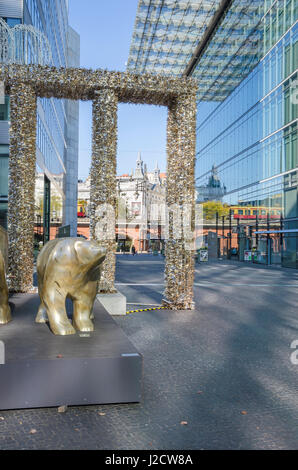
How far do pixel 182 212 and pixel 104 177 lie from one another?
1915mm

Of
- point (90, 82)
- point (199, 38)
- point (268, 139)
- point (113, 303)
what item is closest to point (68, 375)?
point (113, 303)

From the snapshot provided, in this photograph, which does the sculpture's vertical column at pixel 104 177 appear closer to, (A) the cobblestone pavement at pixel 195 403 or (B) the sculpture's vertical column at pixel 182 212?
(B) the sculpture's vertical column at pixel 182 212

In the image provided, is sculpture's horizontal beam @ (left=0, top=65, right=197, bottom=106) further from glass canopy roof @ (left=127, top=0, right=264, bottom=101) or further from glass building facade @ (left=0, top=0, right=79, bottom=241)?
glass canopy roof @ (left=127, top=0, right=264, bottom=101)

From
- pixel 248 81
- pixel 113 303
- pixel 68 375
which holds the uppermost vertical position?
pixel 248 81

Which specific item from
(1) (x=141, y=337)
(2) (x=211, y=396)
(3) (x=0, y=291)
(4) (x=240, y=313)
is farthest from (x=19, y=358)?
(4) (x=240, y=313)

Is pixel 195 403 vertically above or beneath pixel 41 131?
beneath

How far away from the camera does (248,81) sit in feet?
111

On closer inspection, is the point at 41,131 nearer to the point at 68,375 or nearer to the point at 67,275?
the point at 67,275

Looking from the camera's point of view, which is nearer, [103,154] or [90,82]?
[90,82]

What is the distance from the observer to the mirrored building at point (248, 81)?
2578 centimetres

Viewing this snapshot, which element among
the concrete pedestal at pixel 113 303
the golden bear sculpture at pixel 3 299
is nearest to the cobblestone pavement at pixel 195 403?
the concrete pedestal at pixel 113 303

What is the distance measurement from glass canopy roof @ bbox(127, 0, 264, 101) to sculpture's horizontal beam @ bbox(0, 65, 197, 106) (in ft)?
63.5

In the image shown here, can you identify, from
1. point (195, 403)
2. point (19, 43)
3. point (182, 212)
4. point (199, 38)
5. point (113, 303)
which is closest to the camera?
point (195, 403)

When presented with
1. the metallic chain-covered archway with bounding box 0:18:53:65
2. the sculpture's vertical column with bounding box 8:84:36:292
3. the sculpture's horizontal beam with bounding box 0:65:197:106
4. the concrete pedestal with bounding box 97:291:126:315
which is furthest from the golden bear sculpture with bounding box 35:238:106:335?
the metallic chain-covered archway with bounding box 0:18:53:65
